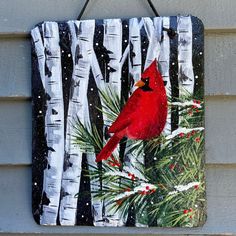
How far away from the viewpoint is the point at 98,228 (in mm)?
1408

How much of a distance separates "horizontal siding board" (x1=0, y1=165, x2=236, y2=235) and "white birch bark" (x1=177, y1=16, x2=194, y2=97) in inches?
9.2

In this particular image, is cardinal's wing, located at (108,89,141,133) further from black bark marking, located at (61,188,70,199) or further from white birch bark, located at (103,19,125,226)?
black bark marking, located at (61,188,70,199)

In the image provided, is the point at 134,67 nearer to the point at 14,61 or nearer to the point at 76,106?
the point at 76,106

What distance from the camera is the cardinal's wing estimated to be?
1.38 metres

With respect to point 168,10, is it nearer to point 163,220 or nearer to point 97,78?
point 97,78

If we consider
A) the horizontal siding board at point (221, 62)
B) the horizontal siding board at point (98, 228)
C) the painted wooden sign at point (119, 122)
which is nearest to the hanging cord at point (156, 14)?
the painted wooden sign at point (119, 122)

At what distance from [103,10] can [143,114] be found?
12.2 inches


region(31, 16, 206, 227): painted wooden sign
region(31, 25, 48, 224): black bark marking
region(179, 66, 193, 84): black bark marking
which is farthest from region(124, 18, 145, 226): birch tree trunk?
region(31, 25, 48, 224): black bark marking

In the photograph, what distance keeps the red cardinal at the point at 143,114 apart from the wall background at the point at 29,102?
13 cm

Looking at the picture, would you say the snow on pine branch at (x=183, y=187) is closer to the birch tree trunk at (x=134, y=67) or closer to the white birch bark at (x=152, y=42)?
the birch tree trunk at (x=134, y=67)

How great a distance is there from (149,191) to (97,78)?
0.34m

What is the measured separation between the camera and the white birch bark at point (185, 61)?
136 centimetres

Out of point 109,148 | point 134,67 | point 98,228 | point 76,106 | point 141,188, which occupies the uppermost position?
point 134,67

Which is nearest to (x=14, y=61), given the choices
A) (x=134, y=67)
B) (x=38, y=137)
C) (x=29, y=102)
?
(x=29, y=102)
